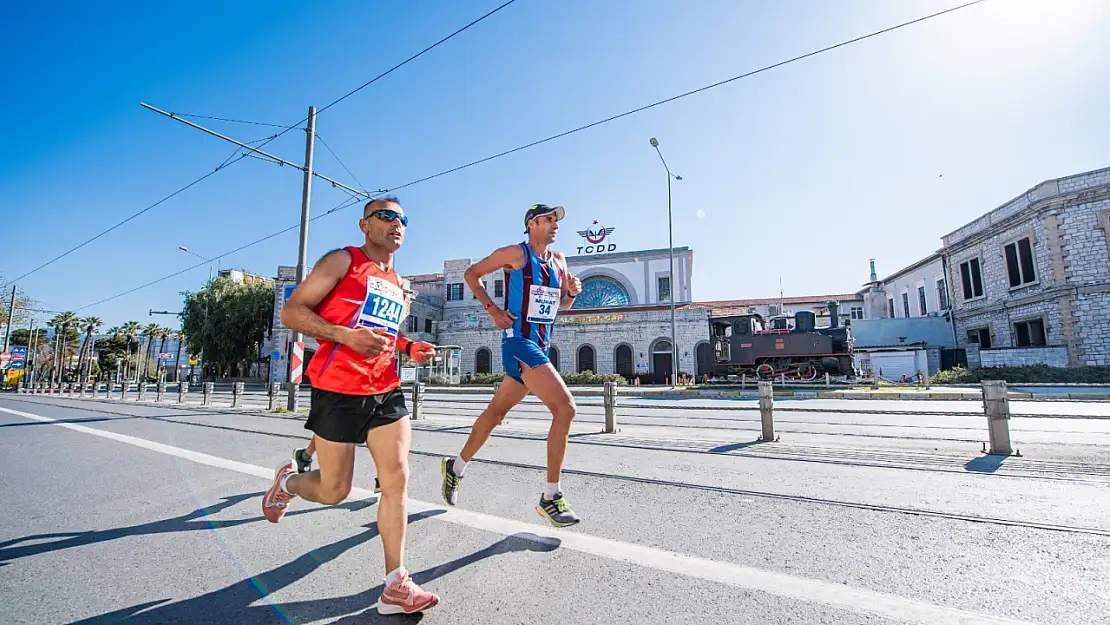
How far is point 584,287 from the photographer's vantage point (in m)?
40.6

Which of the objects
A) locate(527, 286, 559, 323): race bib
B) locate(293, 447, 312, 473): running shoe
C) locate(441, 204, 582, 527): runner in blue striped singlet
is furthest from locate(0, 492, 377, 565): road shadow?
locate(527, 286, 559, 323): race bib

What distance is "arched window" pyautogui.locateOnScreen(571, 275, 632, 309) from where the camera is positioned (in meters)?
40.7

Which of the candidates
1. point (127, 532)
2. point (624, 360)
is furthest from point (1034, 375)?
point (127, 532)

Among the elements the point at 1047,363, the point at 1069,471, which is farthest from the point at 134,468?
the point at 1047,363

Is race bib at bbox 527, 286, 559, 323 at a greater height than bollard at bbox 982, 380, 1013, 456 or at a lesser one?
greater

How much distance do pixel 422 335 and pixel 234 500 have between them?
3990 centimetres

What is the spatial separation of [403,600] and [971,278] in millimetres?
40172

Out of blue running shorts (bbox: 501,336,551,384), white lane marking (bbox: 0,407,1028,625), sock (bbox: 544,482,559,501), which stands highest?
A: blue running shorts (bbox: 501,336,551,384)

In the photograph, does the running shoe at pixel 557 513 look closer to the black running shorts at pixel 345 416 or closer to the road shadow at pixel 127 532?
the black running shorts at pixel 345 416

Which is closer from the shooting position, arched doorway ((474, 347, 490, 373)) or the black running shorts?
the black running shorts

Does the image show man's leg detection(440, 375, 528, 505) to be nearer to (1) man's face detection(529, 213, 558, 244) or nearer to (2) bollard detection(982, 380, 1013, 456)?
(1) man's face detection(529, 213, 558, 244)

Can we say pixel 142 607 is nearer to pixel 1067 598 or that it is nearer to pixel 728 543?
pixel 728 543

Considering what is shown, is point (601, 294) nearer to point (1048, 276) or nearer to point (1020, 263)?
point (1020, 263)

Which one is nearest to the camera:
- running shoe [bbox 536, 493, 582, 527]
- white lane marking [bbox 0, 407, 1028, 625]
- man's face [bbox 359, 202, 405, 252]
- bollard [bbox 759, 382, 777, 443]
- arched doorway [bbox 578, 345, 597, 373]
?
white lane marking [bbox 0, 407, 1028, 625]
